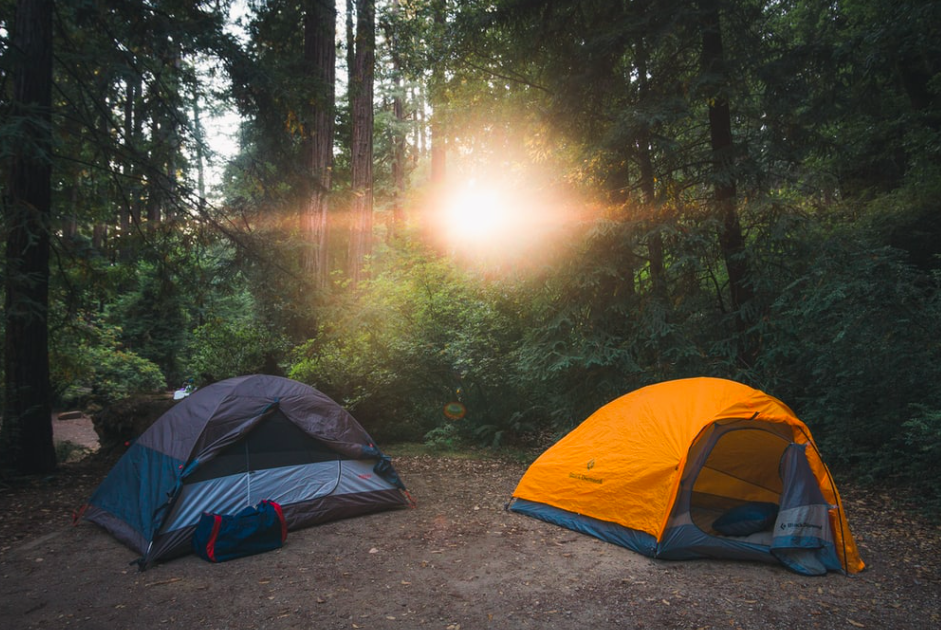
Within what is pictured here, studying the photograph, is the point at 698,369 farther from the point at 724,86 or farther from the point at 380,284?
the point at 380,284

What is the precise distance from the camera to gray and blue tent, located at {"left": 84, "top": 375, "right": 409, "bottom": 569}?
5.32m

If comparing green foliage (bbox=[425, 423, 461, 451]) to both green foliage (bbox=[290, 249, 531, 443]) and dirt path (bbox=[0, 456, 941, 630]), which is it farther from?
dirt path (bbox=[0, 456, 941, 630])

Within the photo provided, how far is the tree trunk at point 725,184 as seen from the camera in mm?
8703

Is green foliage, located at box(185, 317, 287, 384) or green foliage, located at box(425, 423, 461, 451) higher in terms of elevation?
green foliage, located at box(185, 317, 287, 384)

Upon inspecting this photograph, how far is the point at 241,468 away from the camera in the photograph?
5.75 metres

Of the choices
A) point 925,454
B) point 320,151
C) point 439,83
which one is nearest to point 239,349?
point 320,151

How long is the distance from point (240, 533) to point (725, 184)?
320 inches

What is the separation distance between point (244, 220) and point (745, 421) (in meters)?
7.19

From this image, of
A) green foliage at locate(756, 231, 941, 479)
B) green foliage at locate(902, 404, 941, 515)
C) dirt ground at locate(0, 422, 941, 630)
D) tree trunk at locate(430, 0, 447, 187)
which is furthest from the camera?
tree trunk at locate(430, 0, 447, 187)

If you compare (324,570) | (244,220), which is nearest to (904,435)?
(324,570)

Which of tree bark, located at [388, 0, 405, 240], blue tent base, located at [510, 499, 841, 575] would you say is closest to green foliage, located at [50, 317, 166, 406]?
tree bark, located at [388, 0, 405, 240]

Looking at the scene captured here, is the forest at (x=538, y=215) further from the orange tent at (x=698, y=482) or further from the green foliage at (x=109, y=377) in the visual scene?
the green foliage at (x=109, y=377)

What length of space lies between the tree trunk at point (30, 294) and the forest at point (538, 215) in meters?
0.04

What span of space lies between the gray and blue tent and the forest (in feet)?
8.19
